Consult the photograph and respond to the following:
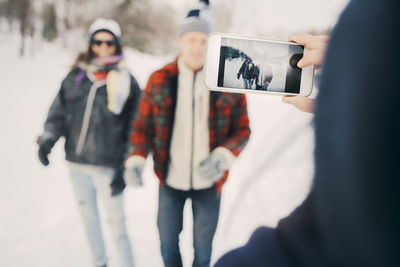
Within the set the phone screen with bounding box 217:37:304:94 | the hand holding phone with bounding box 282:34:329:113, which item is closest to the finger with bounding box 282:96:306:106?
the hand holding phone with bounding box 282:34:329:113

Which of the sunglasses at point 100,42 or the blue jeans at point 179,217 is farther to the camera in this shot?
the sunglasses at point 100,42

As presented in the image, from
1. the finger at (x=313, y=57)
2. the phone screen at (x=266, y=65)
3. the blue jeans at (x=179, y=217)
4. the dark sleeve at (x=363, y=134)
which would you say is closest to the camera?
the dark sleeve at (x=363, y=134)

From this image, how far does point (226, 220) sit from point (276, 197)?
70cm

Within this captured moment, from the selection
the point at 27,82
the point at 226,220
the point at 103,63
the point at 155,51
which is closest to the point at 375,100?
the point at 103,63

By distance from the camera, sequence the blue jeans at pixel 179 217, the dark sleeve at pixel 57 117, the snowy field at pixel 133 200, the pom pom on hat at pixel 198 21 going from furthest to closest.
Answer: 1. the snowy field at pixel 133 200
2. the dark sleeve at pixel 57 117
3. the blue jeans at pixel 179 217
4. the pom pom on hat at pixel 198 21

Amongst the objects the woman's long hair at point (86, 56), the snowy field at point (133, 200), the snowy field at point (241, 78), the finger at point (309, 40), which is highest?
the woman's long hair at point (86, 56)

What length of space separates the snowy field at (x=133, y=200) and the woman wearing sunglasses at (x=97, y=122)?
329 millimetres

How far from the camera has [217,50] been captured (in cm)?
106

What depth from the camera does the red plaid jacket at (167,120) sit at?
1442 mm

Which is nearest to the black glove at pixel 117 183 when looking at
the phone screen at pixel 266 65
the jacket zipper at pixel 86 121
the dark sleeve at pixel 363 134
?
the jacket zipper at pixel 86 121

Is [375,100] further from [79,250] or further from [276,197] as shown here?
[276,197]

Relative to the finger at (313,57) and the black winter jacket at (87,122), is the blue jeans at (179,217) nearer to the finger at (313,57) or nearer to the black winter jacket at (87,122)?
the black winter jacket at (87,122)

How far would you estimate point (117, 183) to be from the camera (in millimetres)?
1765

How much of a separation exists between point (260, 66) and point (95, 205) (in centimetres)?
159
